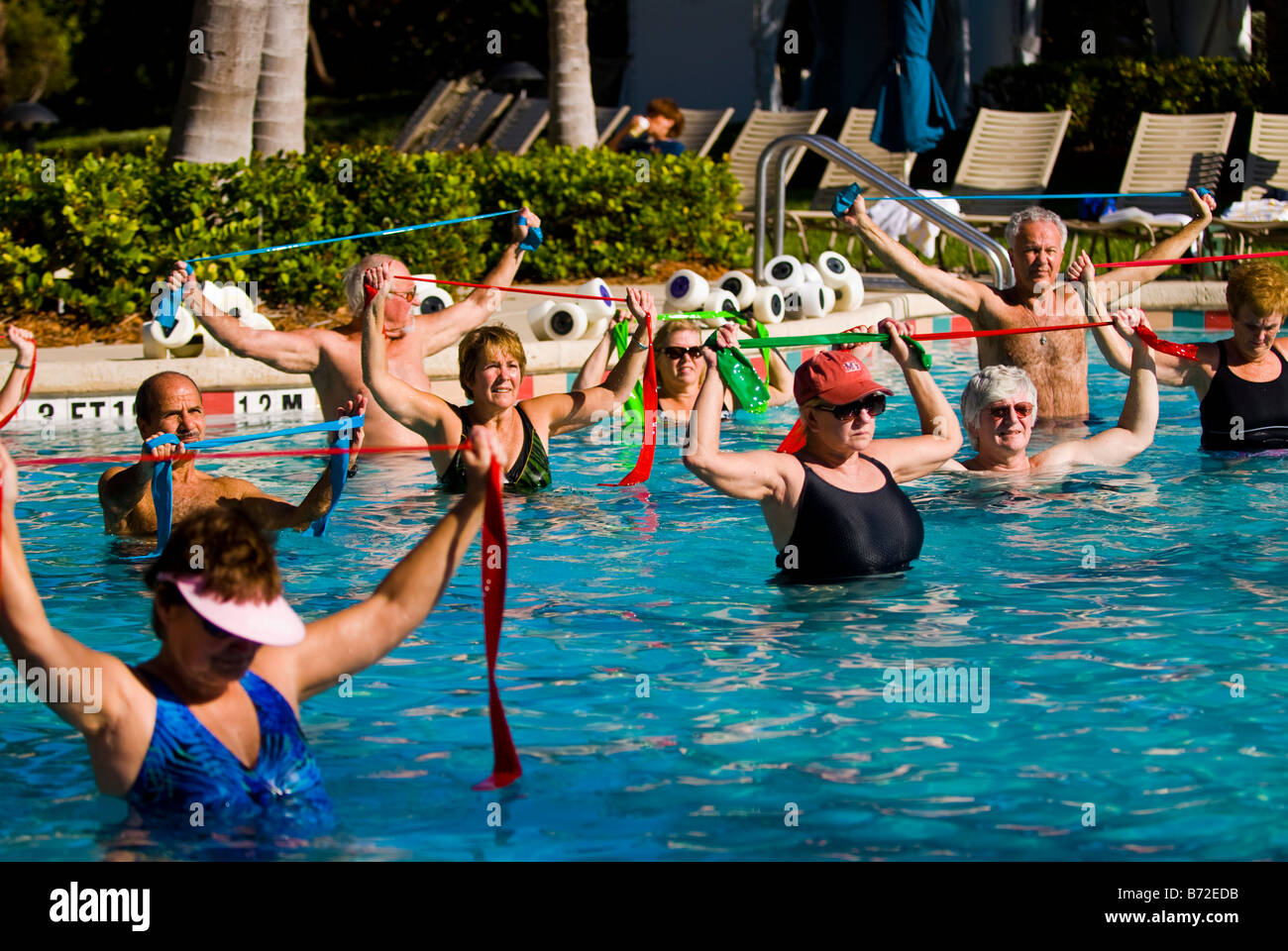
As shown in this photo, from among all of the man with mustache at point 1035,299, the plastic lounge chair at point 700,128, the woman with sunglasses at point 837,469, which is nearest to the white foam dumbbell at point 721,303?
the man with mustache at point 1035,299

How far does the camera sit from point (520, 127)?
25.6 m

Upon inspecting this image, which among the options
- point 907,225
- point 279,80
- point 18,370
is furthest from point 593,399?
point 907,225

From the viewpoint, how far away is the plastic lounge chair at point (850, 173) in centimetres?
1750

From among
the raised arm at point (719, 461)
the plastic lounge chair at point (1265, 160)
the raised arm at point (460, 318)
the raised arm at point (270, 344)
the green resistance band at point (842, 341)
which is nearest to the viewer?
the raised arm at point (719, 461)

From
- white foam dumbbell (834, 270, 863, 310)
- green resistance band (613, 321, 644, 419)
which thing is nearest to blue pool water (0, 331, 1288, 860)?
green resistance band (613, 321, 644, 419)

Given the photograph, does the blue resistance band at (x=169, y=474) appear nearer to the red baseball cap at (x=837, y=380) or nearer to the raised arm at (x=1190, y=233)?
the red baseball cap at (x=837, y=380)

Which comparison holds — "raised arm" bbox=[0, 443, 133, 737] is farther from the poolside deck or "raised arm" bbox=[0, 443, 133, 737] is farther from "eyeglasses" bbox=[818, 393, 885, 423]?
the poolside deck

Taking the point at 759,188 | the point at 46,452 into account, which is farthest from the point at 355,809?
the point at 759,188

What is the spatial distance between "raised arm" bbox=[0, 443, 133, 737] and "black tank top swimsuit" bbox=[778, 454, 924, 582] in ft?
10.2

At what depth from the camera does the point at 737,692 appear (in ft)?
18.6

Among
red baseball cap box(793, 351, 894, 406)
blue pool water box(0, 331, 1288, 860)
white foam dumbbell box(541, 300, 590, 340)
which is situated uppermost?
white foam dumbbell box(541, 300, 590, 340)

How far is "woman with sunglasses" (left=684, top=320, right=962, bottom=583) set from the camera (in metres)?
6.05

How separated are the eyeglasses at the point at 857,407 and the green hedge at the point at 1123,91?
1737cm

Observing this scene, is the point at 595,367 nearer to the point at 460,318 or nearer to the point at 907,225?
the point at 460,318
